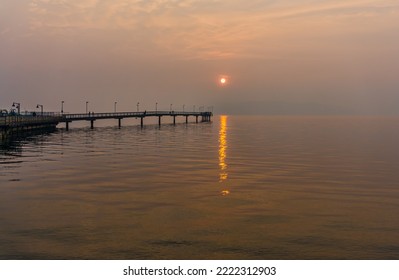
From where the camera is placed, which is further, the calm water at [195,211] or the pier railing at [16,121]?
the pier railing at [16,121]

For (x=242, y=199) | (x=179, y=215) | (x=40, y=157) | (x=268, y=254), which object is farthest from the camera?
(x=40, y=157)

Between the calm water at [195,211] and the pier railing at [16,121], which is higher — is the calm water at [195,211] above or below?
below

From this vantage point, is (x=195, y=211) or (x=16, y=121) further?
(x=16, y=121)

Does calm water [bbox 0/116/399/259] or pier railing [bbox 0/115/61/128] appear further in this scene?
pier railing [bbox 0/115/61/128]

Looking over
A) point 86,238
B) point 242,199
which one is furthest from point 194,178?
point 86,238

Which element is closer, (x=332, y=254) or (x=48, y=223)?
(x=332, y=254)

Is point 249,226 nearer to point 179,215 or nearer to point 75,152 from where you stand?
point 179,215

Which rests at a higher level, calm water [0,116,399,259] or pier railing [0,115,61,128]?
pier railing [0,115,61,128]

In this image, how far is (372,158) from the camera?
57.3 metres

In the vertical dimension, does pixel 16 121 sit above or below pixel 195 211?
above

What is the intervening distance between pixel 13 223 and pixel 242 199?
13545 millimetres

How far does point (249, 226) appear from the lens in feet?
71.5

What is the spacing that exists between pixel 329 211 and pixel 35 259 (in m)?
16.0
